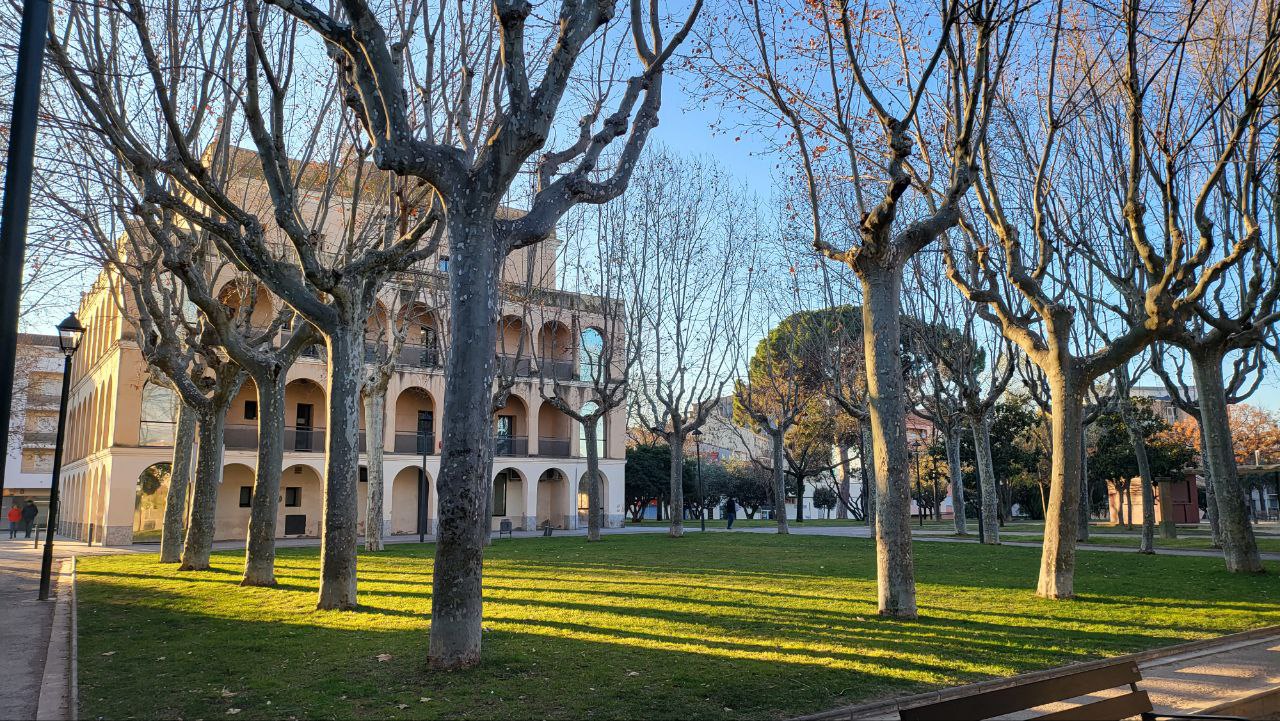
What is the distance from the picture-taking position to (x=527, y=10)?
6.51 m

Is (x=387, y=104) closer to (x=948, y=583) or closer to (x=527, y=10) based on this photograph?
(x=527, y=10)

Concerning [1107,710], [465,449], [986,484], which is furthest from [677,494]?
[1107,710]

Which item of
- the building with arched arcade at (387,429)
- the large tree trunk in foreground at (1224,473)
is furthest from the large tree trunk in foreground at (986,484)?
the building with arched arcade at (387,429)

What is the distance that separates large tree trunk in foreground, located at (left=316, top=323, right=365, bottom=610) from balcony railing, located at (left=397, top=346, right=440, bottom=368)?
24.3 m

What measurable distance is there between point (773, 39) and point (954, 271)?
169 inches

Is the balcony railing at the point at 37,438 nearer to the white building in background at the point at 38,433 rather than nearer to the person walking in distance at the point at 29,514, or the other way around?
the white building in background at the point at 38,433

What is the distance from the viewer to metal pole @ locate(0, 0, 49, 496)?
387 centimetres

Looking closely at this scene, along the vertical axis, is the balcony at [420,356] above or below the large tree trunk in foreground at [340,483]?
above

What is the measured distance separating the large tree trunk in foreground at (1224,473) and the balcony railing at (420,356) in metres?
26.6

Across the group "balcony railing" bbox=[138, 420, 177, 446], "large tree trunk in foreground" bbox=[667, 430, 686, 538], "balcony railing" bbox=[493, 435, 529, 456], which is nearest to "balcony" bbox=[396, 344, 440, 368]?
"balcony railing" bbox=[493, 435, 529, 456]

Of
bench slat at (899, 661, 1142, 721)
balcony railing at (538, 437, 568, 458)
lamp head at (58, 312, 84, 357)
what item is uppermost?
lamp head at (58, 312, 84, 357)

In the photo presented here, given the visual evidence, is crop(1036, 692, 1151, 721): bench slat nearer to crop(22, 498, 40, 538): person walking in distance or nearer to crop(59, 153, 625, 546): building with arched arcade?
crop(59, 153, 625, 546): building with arched arcade

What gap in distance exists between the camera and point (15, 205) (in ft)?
13.0

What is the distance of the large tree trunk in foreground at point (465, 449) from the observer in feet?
19.9
